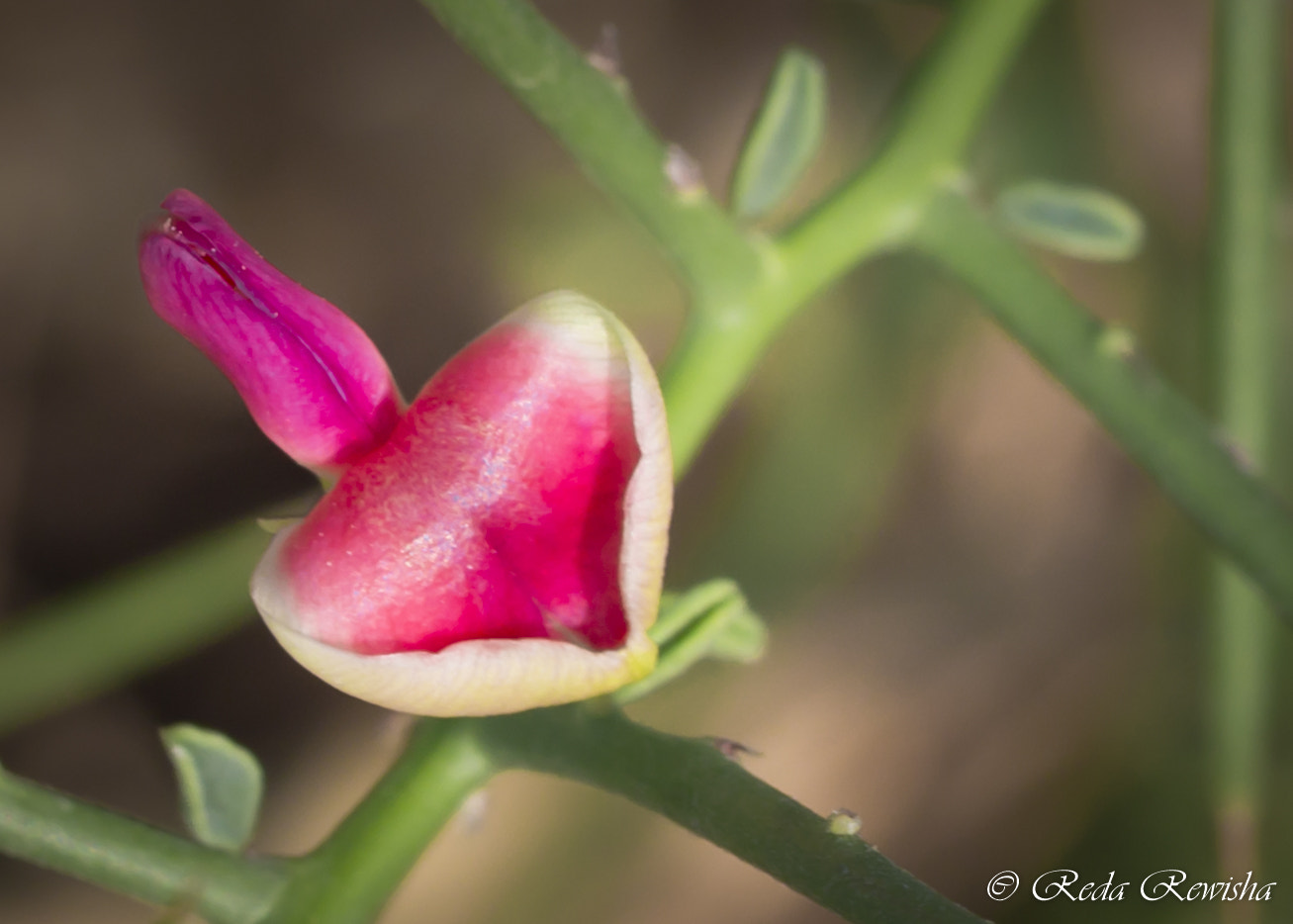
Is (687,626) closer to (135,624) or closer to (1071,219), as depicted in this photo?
(1071,219)

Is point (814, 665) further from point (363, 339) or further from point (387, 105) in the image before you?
point (363, 339)

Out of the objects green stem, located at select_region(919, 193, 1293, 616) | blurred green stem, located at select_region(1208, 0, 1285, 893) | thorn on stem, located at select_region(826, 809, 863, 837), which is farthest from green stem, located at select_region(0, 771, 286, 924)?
blurred green stem, located at select_region(1208, 0, 1285, 893)

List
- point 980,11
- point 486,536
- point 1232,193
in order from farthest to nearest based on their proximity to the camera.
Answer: point 1232,193 → point 980,11 → point 486,536

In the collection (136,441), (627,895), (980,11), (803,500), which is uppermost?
(980,11)

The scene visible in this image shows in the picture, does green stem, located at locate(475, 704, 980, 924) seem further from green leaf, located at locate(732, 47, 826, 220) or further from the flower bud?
green leaf, located at locate(732, 47, 826, 220)

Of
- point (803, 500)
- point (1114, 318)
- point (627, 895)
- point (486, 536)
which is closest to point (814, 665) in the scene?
point (803, 500)

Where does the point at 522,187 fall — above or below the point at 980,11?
below

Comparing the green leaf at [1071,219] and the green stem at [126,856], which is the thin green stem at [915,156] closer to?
the green leaf at [1071,219]

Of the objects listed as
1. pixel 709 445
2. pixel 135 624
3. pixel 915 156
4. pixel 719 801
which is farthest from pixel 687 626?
pixel 709 445

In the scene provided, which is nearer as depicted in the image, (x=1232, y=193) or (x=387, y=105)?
(x=1232, y=193)
